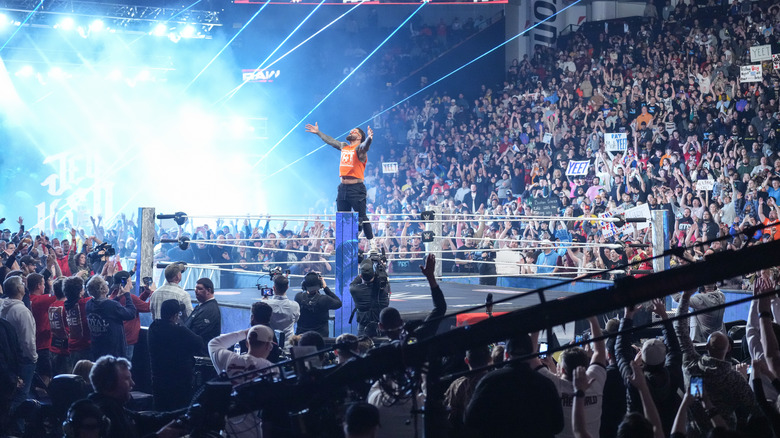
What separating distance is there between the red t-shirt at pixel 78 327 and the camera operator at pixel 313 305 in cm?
194

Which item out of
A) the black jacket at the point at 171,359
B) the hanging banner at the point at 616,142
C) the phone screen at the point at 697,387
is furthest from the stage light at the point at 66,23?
the phone screen at the point at 697,387

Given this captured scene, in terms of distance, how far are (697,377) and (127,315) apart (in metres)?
4.83

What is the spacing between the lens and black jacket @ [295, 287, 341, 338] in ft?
22.7

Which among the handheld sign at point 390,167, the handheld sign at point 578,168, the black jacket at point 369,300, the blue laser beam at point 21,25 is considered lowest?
the black jacket at point 369,300

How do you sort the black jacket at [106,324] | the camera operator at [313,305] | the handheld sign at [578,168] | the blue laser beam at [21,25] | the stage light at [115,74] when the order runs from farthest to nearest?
1. the stage light at [115,74]
2. the blue laser beam at [21,25]
3. the handheld sign at [578,168]
4. the camera operator at [313,305]
5. the black jacket at [106,324]

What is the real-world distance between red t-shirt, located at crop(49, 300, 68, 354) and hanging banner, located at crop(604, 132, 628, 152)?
10.7 meters

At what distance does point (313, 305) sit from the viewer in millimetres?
6910

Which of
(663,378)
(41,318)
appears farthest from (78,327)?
(663,378)

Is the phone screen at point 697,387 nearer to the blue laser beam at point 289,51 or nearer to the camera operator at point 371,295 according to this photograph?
the camera operator at point 371,295

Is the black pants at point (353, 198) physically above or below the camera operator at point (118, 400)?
above

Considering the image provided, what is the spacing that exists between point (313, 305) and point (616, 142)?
371 inches

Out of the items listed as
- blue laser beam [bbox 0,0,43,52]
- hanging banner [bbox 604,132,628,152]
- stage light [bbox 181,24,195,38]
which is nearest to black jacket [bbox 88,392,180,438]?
hanging banner [bbox 604,132,628,152]

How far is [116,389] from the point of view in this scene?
3.89 metres

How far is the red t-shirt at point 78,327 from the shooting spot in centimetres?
689
